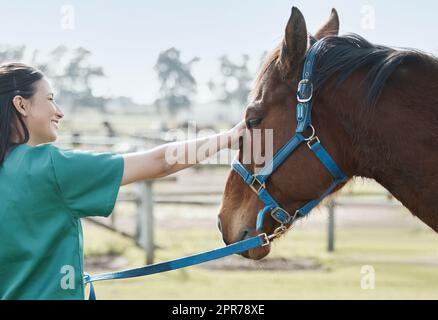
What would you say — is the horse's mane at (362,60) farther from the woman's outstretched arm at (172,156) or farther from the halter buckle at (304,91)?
the woman's outstretched arm at (172,156)

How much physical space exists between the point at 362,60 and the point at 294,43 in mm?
310

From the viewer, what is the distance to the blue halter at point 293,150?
248 cm

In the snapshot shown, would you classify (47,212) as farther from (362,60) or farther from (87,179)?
(362,60)

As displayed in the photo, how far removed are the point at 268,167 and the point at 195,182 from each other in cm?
1641

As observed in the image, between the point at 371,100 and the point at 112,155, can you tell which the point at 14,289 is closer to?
the point at 112,155

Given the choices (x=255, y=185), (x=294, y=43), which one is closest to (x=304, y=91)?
(x=294, y=43)

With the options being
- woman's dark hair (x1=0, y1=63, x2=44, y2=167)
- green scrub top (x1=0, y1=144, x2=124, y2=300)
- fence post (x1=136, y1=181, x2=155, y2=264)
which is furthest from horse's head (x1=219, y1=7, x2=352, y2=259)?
fence post (x1=136, y1=181, x2=155, y2=264)

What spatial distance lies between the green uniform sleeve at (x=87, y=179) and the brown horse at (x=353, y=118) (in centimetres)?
70

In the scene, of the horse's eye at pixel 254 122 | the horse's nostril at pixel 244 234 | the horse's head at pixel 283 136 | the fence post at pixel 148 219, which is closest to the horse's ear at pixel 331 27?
the horse's head at pixel 283 136

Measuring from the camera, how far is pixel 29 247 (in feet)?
7.33

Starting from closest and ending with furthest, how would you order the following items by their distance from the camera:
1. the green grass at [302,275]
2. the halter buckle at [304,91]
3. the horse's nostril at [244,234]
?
the halter buckle at [304,91] → the horse's nostril at [244,234] → the green grass at [302,275]

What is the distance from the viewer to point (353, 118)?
2.41 m
